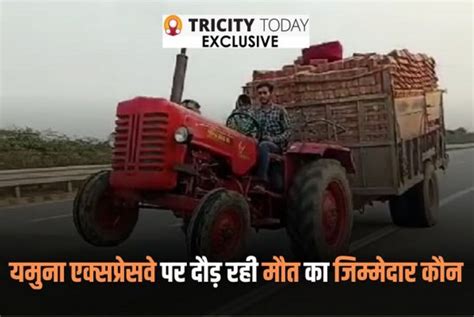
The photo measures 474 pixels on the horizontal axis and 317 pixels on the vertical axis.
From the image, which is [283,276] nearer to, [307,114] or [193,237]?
[193,237]

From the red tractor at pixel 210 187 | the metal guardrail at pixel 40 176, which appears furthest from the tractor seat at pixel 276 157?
the metal guardrail at pixel 40 176

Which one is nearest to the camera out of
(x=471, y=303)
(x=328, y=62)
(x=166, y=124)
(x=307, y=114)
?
(x=471, y=303)

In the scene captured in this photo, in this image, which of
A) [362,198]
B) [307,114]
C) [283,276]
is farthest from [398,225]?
[283,276]

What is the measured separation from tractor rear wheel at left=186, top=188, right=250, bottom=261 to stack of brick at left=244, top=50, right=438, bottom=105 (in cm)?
298

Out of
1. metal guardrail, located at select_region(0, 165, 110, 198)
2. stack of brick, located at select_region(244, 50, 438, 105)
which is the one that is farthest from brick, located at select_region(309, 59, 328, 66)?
metal guardrail, located at select_region(0, 165, 110, 198)

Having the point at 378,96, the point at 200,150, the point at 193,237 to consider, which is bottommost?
the point at 193,237

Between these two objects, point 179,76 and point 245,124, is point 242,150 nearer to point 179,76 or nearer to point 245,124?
point 245,124

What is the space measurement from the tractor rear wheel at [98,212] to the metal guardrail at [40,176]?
7.93m

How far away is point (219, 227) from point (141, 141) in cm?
112

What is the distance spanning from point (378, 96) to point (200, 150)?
2789 mm

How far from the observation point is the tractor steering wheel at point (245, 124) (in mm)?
7758

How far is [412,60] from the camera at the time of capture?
9.95 meters

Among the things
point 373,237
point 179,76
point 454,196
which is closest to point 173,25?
point 179,76

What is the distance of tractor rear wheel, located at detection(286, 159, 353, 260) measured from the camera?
23.7 feet
